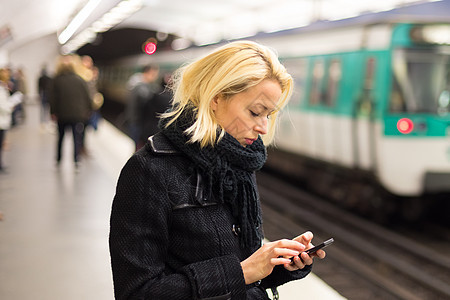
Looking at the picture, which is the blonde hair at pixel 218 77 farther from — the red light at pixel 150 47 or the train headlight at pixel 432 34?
the red light at pixel 150 47

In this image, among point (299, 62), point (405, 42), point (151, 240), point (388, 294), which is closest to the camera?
point (151, 240)

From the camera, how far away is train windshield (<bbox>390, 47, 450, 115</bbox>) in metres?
8.16

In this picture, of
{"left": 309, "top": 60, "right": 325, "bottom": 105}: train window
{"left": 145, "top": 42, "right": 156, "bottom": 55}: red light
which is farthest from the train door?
{"left": 145, "top": 42, "right": 156, "bottom": 55}: red light

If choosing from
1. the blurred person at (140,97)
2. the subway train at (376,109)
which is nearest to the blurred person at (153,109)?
the blurred person at (140,97)

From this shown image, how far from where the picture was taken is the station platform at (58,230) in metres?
4.43

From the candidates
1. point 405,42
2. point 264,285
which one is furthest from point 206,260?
point 405,42

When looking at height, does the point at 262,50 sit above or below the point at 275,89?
above

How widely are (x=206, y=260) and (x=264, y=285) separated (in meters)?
0.44

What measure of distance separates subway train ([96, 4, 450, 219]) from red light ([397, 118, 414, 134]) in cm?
1

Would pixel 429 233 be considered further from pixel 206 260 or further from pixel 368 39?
pixel 206 260

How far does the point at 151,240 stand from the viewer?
1.63 m

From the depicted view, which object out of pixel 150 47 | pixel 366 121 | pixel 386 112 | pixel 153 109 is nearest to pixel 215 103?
pixel 153 109

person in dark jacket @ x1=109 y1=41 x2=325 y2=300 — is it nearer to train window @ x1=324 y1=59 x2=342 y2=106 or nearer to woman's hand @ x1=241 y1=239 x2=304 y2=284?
woman's hand @ x1=241 y1=239 x2=304 y2=284

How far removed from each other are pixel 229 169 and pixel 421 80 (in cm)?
705
